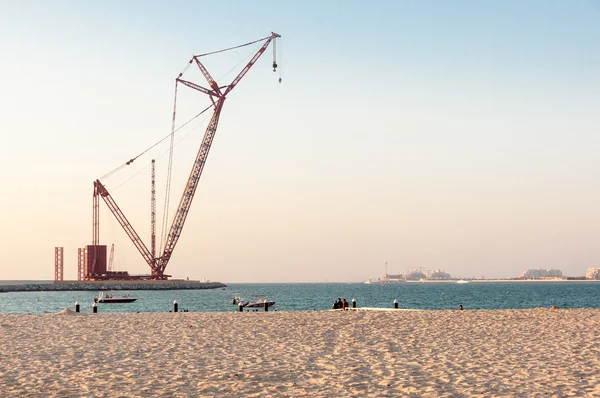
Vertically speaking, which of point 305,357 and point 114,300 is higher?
point 305,357

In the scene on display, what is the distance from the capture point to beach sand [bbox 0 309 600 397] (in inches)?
669

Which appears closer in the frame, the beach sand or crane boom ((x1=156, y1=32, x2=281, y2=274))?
the beach sand

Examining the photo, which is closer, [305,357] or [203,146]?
[305,357]

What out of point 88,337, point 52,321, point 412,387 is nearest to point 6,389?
point 412,387

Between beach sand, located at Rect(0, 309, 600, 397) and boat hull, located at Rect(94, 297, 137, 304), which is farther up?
beach sand, located at Rect(0, 309, 600, 397)

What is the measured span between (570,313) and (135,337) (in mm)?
27641

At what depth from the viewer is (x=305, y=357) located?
73.6 feet

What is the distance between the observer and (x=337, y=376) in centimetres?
1870

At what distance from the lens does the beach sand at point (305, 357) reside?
16984 mm

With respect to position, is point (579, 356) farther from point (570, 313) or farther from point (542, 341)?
point (570, 313)

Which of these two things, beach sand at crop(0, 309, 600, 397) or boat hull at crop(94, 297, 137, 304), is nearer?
beach sand at crop(0, 309, 600, 397)

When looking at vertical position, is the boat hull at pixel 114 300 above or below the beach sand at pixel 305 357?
below

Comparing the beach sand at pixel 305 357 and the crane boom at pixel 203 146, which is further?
the crane boom at pixel 203 146

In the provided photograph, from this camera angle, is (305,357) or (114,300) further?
(114,300)
